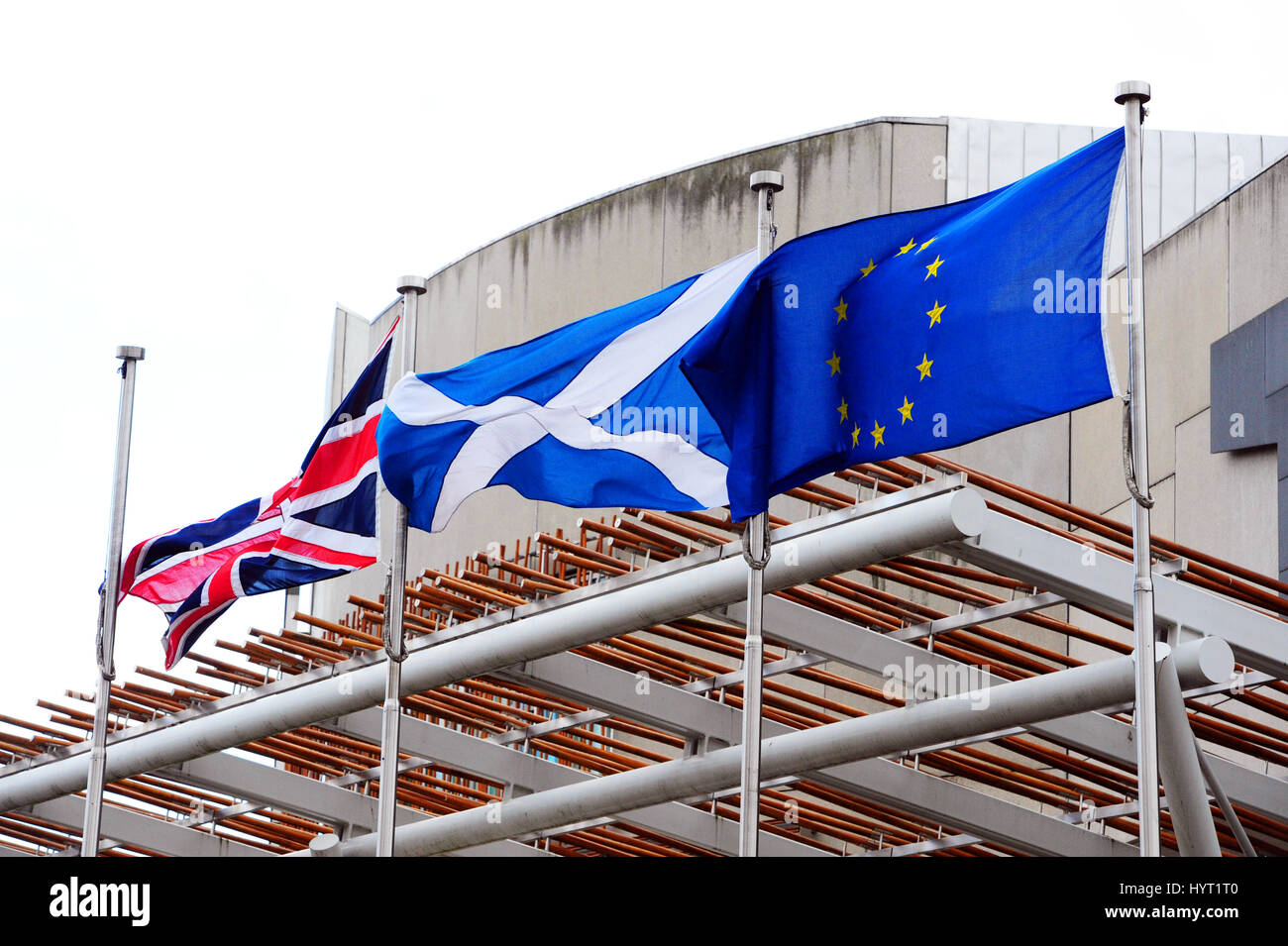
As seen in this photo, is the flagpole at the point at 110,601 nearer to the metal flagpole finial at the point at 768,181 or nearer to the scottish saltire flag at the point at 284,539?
the scottish saltire flag at the point at 284,539

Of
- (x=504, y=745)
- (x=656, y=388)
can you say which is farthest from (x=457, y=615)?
(x=656, y=388)

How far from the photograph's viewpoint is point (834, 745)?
1421cm

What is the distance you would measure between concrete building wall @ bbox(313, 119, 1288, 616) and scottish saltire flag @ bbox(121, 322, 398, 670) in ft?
24.2

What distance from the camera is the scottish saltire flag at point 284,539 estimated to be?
14469 millimetres

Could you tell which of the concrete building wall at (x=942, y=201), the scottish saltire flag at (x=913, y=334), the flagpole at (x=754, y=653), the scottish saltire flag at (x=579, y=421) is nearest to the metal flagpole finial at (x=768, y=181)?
the flagpole at (x=754, y=653)

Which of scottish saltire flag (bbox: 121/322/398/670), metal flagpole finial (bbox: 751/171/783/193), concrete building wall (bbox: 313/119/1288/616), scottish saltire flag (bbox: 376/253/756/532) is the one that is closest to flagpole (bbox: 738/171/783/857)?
metal flagpole finial (bbox: 751/171/783/193)

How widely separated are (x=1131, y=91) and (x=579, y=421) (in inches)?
151

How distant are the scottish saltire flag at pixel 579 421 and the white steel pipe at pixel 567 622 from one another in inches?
34.8

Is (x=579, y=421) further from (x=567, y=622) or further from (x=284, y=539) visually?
(x=284, y=539)

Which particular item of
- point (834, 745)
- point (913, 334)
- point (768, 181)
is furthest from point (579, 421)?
point (834, 745)

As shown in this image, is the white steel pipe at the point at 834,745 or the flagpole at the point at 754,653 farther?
the white steel pipe at the point at 834,745

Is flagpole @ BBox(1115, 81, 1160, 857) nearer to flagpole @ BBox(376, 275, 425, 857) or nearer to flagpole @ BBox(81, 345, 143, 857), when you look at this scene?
flagpole @ BBox(376, 275, 425, 857)

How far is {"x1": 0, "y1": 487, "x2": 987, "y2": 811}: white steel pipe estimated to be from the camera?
1227 cm
